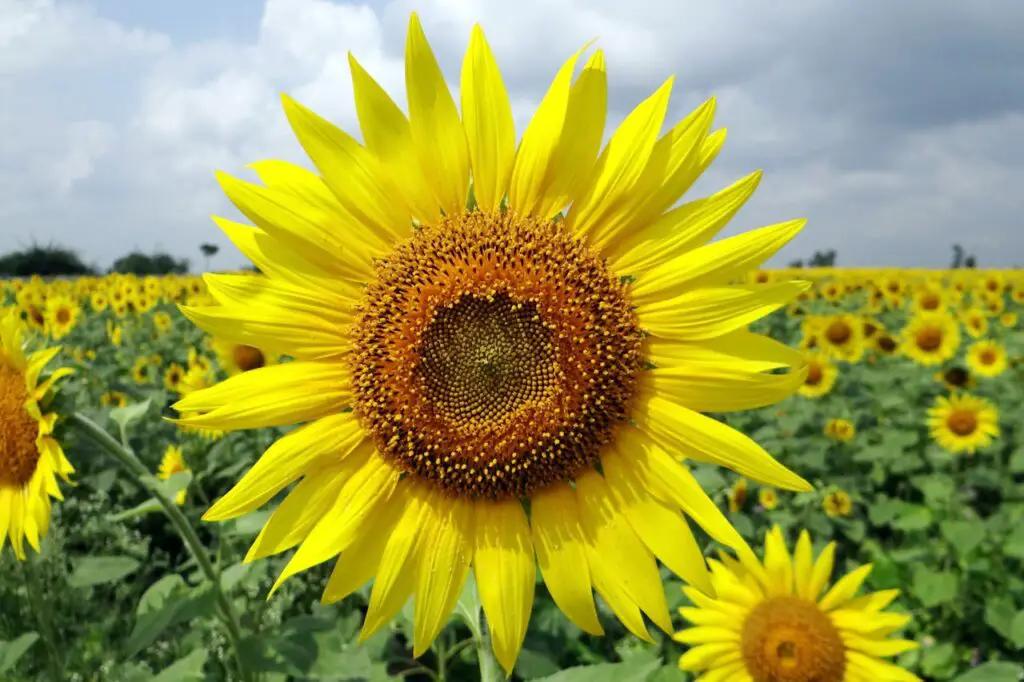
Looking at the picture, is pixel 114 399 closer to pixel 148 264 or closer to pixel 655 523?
pixel 655 523

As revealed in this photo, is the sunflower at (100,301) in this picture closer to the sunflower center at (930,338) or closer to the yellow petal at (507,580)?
the sunflower center at (930,338)

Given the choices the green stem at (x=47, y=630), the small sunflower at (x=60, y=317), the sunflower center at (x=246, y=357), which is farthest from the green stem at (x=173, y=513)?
the small sunflower at (x=60, y=317)

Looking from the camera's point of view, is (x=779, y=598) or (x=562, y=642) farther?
(x=562, y=642)

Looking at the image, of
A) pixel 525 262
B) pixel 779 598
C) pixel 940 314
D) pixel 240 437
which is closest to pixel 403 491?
pixel 525 262

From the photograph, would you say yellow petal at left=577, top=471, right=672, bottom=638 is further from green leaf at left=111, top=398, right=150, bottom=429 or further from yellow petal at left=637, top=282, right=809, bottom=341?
green leaf at left=111, top=398, right=150, bottom=429

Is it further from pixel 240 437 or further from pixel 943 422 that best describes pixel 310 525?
pixel 943 422

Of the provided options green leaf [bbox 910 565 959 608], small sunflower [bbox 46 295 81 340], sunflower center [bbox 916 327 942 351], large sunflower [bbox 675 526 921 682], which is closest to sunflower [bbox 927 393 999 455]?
sunflower center [bbox 916 327 942 351]
